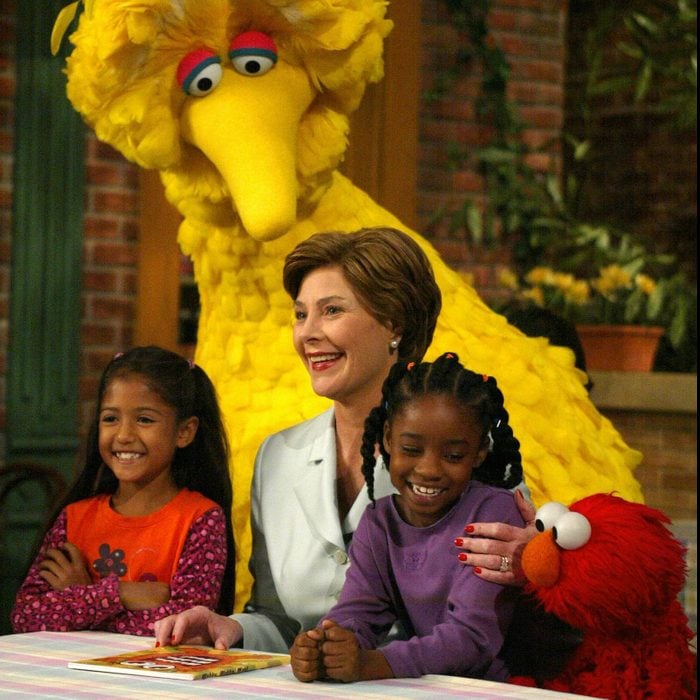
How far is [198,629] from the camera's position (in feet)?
5.34

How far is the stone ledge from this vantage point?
462cm

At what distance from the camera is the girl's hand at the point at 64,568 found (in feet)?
6.13

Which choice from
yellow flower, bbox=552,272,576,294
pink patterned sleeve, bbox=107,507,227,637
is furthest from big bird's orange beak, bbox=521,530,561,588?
yellow flower, bbox=552,272,576,294

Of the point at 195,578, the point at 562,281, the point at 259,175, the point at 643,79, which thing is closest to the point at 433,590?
the point at 195,578

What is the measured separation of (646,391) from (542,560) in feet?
10.6

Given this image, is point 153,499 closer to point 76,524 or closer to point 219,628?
point 76,524

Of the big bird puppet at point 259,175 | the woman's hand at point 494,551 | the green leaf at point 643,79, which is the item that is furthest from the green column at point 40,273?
the green leaf at point 643,79

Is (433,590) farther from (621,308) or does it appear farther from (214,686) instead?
(621,308)

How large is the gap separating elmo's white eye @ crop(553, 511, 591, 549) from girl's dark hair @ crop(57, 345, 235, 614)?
1.97 ft

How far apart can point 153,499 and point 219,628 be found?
1.10ft

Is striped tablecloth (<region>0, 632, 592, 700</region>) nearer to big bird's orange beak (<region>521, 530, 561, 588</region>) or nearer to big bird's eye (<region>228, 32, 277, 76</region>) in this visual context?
big bird's orange beak (<region>521, 530, 561, 588</region>)

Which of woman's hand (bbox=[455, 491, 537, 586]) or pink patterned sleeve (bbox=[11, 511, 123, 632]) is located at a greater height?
woman's hand (bbox=[455, 491, 537, 586])

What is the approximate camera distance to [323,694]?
1.32m

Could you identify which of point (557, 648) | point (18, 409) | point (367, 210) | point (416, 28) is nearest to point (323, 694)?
point (557, 648)
